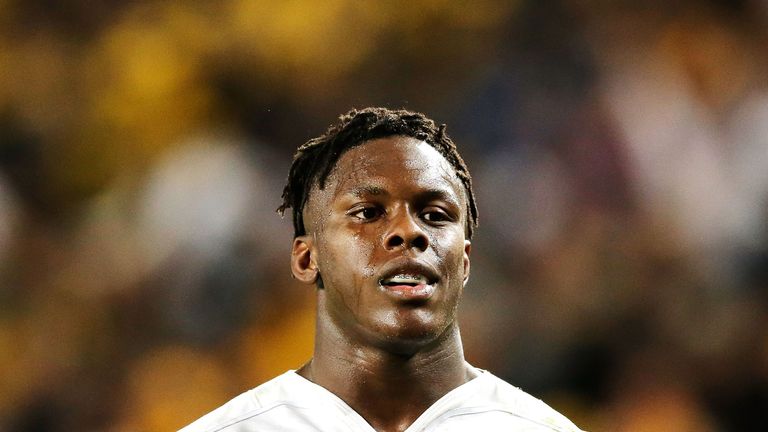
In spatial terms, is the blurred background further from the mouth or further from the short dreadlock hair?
the mouth

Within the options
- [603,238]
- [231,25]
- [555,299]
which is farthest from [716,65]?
[231,25]

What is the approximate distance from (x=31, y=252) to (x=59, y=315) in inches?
11.8

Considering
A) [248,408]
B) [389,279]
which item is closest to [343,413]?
[248,408]

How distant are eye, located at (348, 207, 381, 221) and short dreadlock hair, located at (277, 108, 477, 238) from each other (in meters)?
0.15

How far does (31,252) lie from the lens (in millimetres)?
4219

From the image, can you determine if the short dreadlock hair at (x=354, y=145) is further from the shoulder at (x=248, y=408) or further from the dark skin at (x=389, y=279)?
the shoulder at (x=248, y=408)

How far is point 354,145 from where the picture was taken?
2.56 m

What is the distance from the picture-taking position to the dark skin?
2338 mm

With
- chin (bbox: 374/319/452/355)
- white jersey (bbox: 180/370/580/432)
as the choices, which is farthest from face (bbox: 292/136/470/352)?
white jersey (bbox: 180/370/580/432)

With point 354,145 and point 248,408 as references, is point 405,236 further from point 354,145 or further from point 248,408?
point 248,408

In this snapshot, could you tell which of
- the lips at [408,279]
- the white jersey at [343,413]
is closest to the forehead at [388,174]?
the lips at [408,279]

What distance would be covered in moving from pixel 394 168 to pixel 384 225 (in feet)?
0.52

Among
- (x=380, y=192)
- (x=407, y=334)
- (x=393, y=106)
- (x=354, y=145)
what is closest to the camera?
(x=407, y=334)

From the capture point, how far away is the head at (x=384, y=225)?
234cm
